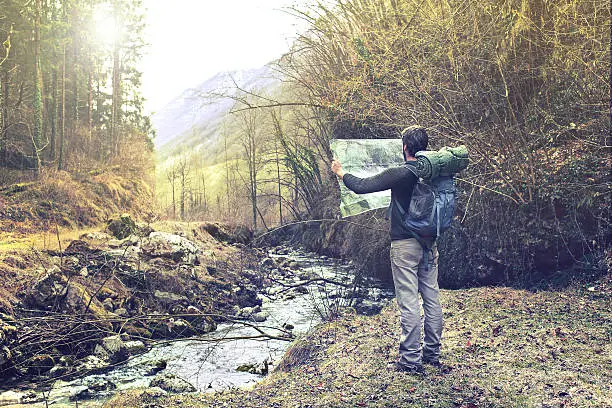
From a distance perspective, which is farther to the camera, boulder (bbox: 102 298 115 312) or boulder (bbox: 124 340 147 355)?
boulder (bbox: 102 298 115 312)

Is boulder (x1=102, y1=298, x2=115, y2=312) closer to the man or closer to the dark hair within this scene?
the man

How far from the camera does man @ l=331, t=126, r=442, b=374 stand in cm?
498

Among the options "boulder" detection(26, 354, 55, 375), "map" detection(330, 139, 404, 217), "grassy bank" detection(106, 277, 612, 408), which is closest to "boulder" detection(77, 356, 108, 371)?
"boulder" detection(26, 354, 55, 375)

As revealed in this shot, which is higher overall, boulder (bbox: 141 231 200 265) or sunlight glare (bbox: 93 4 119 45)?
sunlight glare (bbox: 93 4 119 45)

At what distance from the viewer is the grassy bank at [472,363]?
479cm

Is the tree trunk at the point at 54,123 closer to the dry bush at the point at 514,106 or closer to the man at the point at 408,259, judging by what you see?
the dry bush at the point at 514,106

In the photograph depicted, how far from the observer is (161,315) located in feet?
21.6

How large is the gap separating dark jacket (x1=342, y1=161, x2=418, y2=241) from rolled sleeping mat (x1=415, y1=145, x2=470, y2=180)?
129 millimetres

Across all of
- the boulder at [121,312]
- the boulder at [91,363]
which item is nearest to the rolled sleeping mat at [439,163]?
the boulder at [91,363]

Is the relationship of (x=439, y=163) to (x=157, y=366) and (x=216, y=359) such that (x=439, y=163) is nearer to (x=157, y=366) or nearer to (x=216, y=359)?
(x=216, y=359)

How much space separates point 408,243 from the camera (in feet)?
16.6

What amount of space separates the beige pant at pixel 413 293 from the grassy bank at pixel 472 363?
0.32 metres

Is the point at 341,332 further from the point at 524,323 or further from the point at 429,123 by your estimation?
the point at 429,123

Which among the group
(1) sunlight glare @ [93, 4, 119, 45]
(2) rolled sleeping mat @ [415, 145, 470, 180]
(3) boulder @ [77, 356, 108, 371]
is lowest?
(3) boulder @ [77, 356, 108, 371]
